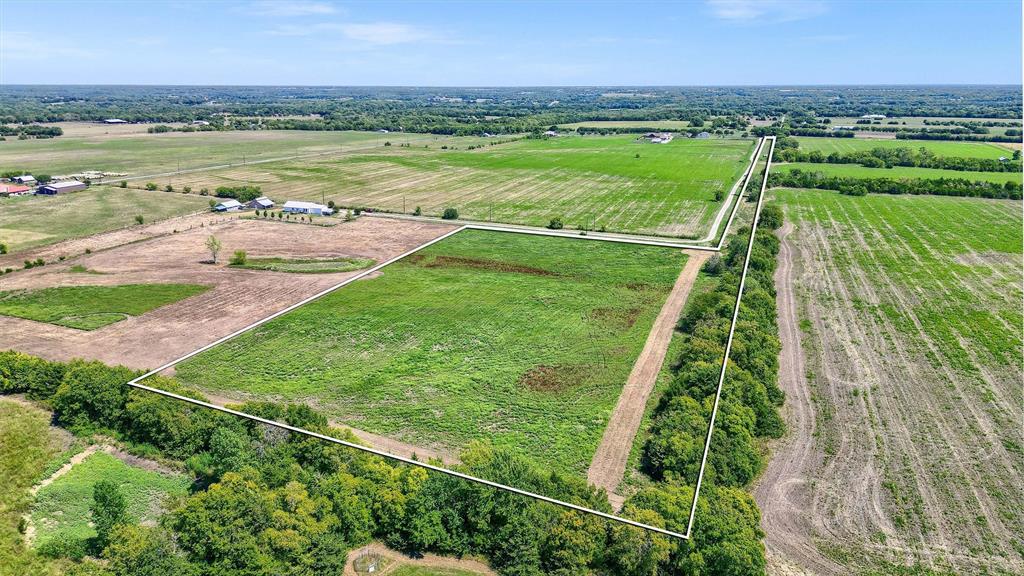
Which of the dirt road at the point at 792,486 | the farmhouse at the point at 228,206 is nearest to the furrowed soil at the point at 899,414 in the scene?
the dirt road at the point at 792,486

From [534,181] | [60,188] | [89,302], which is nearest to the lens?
[89,302]

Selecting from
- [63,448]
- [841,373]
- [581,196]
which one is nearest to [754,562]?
[841,373]

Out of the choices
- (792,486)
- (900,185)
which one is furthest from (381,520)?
(900,185)

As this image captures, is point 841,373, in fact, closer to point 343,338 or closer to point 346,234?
point 343,338

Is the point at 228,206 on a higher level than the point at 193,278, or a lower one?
higher

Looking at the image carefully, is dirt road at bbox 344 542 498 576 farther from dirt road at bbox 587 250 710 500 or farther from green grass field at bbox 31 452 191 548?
green grass field at bbox 31 452 191 548

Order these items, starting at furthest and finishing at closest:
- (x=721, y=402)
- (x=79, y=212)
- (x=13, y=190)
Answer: (x=13, y=190) → (x=79, y=212) → (x=721, y=402)

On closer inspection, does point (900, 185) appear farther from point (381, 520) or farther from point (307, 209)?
point (381, 520)

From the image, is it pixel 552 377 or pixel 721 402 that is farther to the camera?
pixel 552 377
